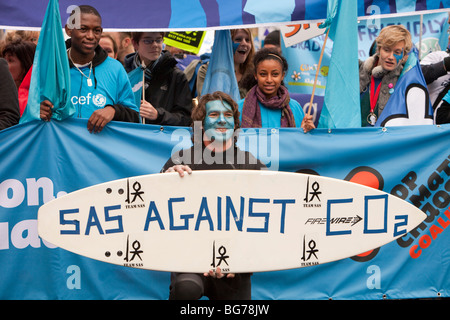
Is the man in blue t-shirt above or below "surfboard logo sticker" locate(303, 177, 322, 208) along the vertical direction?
Answer: above

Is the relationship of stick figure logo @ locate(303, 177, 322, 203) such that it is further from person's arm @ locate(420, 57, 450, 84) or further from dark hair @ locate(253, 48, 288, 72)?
person's arm @ locate(420, 57, 450, 84)

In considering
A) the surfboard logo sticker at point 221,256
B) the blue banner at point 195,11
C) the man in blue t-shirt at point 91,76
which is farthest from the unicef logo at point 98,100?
the surfboard logo sticker at point 221,256

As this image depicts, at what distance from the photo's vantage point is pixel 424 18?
768 centimetres

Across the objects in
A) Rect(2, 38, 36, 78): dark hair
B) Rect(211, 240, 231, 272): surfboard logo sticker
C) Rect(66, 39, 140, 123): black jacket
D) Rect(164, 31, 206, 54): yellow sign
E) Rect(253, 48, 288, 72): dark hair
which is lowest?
Rect(211, 240, 231, 272): surfboard logo sticker

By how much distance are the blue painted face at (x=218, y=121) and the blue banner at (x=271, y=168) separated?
41 centimetres

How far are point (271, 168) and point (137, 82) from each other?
5.00 ft

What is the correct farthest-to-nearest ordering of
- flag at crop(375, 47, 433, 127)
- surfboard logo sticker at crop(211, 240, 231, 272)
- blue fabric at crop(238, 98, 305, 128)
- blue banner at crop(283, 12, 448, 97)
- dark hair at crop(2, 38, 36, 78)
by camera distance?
blue banner at crop(283, 12, 448, 97) < dark hair at crop(2, 38, 36, 78) < flag at crop(375, 47, 433, 127) < blue fabric at crop(238, 98, 305, 128) < surfboard logo sticker at crop(211, 240, 231, 272)

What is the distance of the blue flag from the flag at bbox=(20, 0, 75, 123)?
1.11 meters

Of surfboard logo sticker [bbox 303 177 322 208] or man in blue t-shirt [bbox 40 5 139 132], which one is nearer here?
surfboard logo sticker [bbox 303 177 322 208]

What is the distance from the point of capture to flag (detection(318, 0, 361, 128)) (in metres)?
4.77

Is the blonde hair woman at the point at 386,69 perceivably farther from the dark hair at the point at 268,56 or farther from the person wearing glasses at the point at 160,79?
the person wearing glasses at the point at 160,79

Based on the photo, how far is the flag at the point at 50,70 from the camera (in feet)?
14.8

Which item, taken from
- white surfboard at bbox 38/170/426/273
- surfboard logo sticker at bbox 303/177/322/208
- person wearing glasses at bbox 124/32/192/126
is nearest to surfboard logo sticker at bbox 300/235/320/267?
white surfboard at bbox 38/170/426/273
